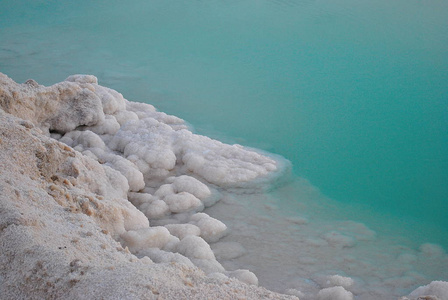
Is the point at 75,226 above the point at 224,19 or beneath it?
beneath

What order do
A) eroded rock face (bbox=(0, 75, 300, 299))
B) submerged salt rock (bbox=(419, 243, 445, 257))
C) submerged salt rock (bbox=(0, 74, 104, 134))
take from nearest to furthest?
eroded rock face (bbox=(0, 75, 300, 299)), submerged salt rock (bbox=(419, 243, 445, 257)), submerged salt rock (bbox=(0, 74, 104, 134))

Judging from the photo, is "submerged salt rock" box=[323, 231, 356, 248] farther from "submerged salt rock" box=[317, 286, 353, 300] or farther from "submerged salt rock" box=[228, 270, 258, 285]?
"submerged salt rock" box=[228, 270, 258, 285]

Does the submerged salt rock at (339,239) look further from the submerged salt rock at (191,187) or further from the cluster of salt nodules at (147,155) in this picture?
the submerged salt rock at (191,187)

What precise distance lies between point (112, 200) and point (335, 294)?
112 cm

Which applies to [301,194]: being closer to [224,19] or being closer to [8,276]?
[8,276]

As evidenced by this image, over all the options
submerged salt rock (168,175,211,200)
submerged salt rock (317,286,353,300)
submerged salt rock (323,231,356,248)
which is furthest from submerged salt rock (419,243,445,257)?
submerged salt rock (168,175,211,200)

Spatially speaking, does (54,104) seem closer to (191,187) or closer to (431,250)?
(191,187)

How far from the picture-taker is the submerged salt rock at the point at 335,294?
6.80ft

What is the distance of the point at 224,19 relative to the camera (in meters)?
7.75

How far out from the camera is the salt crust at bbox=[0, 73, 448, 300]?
4.61 ft

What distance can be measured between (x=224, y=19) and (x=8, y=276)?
22.5 ft

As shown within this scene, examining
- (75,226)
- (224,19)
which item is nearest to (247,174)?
(75,226)

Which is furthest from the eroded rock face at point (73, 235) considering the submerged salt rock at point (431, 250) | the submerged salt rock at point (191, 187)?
the submerged salt rock at point (431, 250)

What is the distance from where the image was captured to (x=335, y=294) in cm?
208
